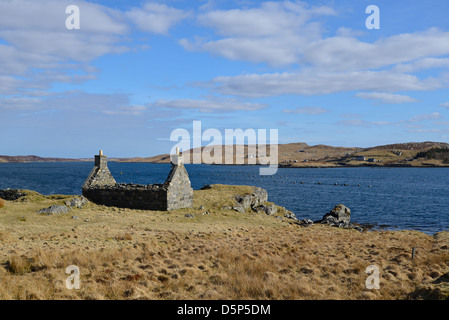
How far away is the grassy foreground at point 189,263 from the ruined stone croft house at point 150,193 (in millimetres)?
3614

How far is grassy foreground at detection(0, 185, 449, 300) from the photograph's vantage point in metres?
10.6

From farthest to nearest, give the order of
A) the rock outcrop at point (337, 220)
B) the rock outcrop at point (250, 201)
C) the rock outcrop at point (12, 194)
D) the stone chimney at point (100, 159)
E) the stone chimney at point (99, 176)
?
1. the rock outcrop at point (12, 194)
2. the rock outcrop at point (250, 201)
3. the rock outcrop at point (337, 220)
4. the stone chimney at point (100, 159)
5. the stone chimney at point (99, 176)

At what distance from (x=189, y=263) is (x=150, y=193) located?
1610 cm

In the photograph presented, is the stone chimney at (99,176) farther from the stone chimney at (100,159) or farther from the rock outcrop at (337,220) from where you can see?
the rock outcrop at (337,220)

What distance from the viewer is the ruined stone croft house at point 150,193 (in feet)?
95.3

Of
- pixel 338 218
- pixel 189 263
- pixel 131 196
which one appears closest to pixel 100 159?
pixel 131 196

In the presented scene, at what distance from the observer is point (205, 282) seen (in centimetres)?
1159

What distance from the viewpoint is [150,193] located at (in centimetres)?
2930

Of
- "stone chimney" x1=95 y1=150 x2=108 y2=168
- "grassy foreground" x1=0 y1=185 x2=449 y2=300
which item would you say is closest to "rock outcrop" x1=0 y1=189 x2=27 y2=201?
"stone chimney" x1=95 y1=150 x2=108 y2=168

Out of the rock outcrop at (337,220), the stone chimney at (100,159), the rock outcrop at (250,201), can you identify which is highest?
the stone chimney at (100,159)

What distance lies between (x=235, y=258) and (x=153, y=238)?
6.68 metres

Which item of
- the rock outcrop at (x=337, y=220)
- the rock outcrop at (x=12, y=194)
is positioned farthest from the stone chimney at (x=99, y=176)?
the rock outcrop at (x=337, y=220)

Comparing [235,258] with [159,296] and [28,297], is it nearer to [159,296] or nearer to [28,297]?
[159,296]
